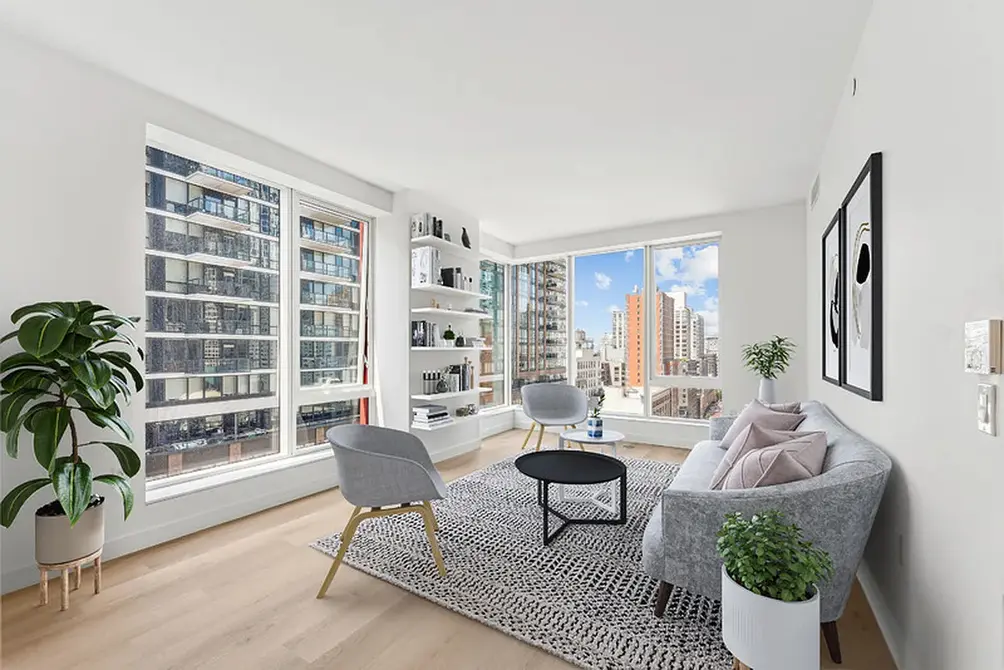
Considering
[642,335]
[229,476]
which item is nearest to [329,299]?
[229,476]

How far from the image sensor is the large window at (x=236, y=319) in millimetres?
3131

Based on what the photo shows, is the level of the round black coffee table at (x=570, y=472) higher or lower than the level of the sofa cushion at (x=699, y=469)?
lower

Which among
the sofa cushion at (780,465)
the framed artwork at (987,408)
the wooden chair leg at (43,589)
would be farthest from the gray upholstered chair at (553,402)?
the framed artwork at (987,408)

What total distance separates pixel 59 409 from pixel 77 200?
113 centimetres

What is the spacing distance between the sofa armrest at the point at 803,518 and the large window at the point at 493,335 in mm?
4437

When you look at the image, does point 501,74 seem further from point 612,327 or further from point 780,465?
point 612,327

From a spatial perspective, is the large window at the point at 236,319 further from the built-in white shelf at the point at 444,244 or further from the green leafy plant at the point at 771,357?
the green leafy plant at the point at 771,357

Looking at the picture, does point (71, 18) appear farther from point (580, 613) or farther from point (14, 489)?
point (580, 613)

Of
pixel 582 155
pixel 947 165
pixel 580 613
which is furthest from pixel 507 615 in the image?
pixel 582 155

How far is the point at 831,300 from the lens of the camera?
3.08 meters

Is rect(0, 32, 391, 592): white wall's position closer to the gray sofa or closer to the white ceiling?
the white ceiling

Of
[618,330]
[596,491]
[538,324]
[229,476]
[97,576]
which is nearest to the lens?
[97,576]

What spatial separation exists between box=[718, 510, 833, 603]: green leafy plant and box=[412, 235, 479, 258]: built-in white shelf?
11.9 feet

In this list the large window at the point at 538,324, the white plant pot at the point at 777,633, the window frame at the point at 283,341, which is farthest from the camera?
the large window at the point at 538,324
